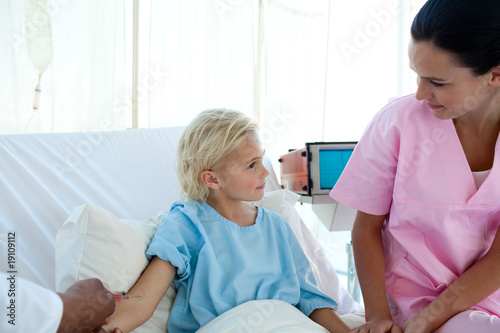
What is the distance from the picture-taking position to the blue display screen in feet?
6.61

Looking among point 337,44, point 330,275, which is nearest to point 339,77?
point 337,44

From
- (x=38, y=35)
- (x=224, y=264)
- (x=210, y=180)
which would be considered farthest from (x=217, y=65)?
(x=224, y=264)

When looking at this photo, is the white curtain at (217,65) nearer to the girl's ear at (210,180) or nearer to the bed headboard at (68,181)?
the bed headboard at (68,181)

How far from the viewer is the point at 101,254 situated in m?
1.13

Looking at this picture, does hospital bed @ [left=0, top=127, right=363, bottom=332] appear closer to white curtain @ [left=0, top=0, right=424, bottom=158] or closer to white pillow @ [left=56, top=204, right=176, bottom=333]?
white pillow @ [left=56, top=204, right=176, bottom=333]

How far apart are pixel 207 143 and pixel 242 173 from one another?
0.13m

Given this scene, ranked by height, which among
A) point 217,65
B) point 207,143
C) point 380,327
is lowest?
point 380,327

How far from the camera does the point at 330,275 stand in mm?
1683

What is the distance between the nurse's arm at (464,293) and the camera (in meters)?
1.07

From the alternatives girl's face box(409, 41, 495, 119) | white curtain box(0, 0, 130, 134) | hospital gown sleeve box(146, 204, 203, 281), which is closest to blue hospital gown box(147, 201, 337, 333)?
hospital gown sleeve box(146, 204, 203, 281)

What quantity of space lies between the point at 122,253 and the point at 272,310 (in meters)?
0.39

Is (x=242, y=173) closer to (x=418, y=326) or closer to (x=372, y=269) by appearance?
(x=372, y=269)

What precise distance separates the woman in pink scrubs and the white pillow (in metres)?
0.56

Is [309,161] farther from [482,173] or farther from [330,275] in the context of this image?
[482,173]
